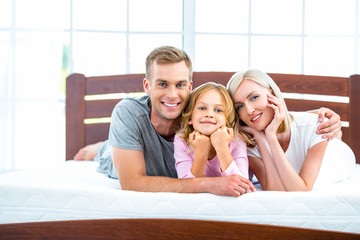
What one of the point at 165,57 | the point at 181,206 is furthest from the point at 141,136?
the point at 181,206

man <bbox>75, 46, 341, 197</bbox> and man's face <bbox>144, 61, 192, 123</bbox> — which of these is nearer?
man <bbox>75, 46, 341, 197</bbox>

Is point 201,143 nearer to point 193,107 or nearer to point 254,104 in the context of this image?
point 193,107

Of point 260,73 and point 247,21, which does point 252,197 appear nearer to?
point 260,73

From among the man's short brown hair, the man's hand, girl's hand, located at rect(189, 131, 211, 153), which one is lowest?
girl's hand, located at rect(189, 131, 211, 153)

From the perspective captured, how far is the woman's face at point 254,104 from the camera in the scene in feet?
4.73

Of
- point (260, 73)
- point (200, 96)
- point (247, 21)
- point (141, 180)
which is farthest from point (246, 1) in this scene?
point (141, 180)

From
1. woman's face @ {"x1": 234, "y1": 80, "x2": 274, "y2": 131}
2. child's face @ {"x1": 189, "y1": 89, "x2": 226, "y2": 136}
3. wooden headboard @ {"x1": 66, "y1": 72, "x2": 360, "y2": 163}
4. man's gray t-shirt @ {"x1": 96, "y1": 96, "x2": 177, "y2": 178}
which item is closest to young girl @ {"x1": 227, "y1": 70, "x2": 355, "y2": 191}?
woman's face @ {"x1": 234, "y1": 80, "x2": 274, "y2": 131}

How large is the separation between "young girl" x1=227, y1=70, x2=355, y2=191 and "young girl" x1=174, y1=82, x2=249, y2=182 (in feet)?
0.27

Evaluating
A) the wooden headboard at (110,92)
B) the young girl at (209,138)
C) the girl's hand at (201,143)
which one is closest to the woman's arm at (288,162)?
the young girl at (209,138)

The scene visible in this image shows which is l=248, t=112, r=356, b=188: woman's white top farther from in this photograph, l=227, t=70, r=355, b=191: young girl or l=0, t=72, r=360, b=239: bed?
l=0, t=72, r=360, b=239: bed

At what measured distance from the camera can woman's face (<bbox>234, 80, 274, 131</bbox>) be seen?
1.44m

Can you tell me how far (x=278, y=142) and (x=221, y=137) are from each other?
0.28m

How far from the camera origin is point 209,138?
53.2 inches

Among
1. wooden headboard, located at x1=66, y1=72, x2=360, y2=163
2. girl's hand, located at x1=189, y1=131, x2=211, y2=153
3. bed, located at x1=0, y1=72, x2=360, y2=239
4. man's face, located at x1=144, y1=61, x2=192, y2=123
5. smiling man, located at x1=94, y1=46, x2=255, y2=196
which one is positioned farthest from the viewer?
wooden headboard, located at x1=66, y1=72, x2=360, y2=163
